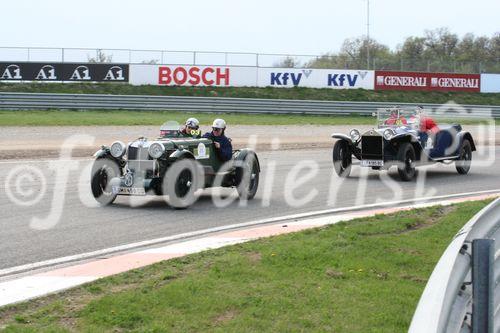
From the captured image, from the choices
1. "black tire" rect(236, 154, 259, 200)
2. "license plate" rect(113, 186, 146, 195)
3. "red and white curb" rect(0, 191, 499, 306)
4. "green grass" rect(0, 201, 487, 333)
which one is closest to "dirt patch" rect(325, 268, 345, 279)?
"green grass" rect(0, 201, 487, 333)

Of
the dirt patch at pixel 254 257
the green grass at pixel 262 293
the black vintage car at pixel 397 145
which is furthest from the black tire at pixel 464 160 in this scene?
the dirt patch at pixel 254 257

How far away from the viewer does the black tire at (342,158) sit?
1606cm

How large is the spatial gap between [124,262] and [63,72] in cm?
3068

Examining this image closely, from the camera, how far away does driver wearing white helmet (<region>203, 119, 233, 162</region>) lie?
41.4 ft

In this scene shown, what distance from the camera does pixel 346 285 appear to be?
6.58 metres

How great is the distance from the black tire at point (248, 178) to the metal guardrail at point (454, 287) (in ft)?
28.4

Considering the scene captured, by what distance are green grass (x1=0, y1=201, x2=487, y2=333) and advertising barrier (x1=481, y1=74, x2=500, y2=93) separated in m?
36.2

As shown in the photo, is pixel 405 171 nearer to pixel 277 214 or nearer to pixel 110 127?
pixel 277 214

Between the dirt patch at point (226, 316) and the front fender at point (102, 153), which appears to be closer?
the dirt patch at point (226, 316)

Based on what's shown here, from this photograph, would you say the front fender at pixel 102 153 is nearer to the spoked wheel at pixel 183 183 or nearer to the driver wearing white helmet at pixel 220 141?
the spoked wheel at pixel 183 183

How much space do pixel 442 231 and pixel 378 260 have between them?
1934mm

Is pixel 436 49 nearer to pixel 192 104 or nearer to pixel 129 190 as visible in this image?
pixel 192 104

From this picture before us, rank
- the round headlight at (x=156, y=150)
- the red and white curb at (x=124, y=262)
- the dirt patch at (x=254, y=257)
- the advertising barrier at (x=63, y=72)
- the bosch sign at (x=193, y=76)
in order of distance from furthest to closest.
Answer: the bosch sign at (x=193, y=76), the advertising barrier at (x=63, y=72), the round headlight at (x=156, y=150), the dirt patch at (x=254, y=257), the red and white curb at (x=124, y=262)

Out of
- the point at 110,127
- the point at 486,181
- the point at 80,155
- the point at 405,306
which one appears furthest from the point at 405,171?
the point at 110,127
